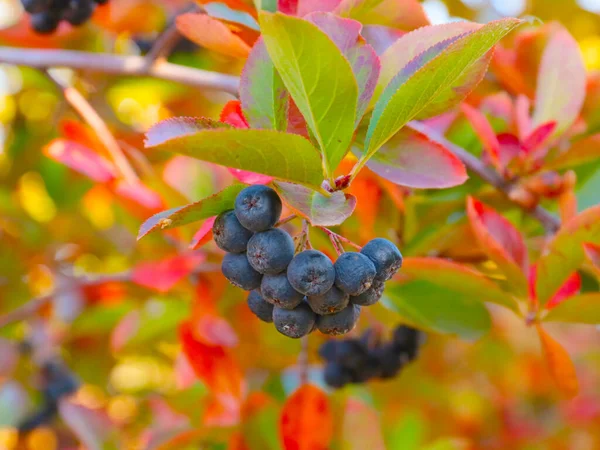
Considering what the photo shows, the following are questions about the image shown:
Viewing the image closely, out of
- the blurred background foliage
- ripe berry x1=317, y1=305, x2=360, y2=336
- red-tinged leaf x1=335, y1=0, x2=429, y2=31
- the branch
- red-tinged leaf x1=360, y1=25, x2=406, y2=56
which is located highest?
red-tinged leaf x1=335, y1=0, x2=429, y2=31

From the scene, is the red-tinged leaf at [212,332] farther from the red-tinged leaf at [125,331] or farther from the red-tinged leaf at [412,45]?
the red-tinged leaf at [412,45]

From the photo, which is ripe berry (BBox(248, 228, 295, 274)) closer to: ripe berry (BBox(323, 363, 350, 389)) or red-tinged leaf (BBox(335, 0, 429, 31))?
red-tinged leaf (BBox(335, 0, 429, 31))

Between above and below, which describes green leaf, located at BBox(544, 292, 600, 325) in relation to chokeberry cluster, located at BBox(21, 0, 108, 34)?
below

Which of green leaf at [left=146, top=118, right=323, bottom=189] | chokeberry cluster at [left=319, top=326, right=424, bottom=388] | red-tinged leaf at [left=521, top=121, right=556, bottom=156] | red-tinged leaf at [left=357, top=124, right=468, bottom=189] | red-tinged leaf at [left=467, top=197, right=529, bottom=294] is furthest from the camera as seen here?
chokeberry cluster at [left=319, top=326, right=424, bottom=388]

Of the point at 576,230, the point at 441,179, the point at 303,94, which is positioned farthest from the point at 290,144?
the point at 576,230

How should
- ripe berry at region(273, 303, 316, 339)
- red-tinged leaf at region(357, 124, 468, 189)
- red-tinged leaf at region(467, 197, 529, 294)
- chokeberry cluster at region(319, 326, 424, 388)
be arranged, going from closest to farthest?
ripe berry at region(273, 303, 316, 339) < red-tinged leaf at region(357, 124, 468, 189) < red-tinged leaf at region(467, 197, 529, 294) < chokeberry cluster at region(319, 326, 424, 388)

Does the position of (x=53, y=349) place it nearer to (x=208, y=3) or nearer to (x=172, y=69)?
(x=172, y=69)

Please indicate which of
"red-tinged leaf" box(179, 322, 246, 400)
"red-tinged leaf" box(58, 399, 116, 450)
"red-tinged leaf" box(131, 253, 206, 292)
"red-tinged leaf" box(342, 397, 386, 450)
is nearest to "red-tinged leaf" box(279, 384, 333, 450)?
"red-tinged leaf" box(342, 397, 386, 450)
